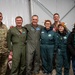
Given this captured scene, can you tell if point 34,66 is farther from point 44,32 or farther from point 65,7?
point 65,7

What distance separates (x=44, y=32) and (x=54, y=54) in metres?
0.80

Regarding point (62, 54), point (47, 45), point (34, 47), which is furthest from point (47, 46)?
point (62, 54)

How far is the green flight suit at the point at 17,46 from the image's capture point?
5.12 metres

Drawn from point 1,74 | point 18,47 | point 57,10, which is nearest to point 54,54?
point 18,47

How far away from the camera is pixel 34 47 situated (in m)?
5.34

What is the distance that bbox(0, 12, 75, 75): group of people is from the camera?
5141 millimetres

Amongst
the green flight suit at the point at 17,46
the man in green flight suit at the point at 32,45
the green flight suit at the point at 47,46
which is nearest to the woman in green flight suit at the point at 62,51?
the green flight suit at the point at 47,46

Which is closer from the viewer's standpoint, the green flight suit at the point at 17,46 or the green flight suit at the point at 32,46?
the green flight suit at the point at 17,46

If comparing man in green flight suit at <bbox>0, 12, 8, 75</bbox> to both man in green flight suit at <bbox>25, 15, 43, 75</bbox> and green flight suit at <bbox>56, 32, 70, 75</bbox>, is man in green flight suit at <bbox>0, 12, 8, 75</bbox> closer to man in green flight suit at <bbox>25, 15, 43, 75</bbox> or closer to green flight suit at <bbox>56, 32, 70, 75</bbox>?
man in green flight suit at <bbox>25, 15, 43, 75</bbox>

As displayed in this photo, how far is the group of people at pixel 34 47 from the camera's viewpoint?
16.9ft

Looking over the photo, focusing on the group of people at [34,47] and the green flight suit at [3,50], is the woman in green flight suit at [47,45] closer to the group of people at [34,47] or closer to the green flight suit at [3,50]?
the group of people at [34,47]

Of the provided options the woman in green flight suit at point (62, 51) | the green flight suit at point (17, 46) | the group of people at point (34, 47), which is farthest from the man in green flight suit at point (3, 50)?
the woman in green flight suit at point (62, 51)

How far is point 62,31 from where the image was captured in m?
5.27

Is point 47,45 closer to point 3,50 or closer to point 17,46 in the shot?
point 17,46
